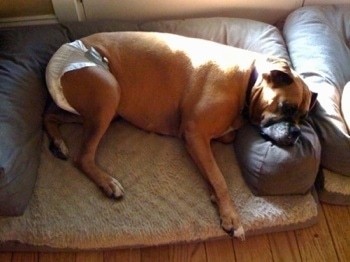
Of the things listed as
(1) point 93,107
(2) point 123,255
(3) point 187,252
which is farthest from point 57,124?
(3) point 187,252

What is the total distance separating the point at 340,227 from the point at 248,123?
1.86ft

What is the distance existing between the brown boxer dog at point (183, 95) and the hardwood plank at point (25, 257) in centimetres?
36

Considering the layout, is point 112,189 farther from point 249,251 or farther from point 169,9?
point 169,9

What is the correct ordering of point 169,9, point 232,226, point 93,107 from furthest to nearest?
point 169,9, point 93,107, point 232,226

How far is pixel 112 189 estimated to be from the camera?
6.23 ft

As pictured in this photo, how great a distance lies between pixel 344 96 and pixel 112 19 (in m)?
1.19

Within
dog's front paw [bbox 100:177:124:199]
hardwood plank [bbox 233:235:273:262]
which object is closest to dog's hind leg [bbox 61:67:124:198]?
dog's front paw [bbox 100:177:124:199]

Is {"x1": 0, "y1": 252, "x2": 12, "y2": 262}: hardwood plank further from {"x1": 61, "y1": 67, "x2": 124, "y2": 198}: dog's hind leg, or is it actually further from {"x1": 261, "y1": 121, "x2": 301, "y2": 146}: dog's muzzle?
{"x1": 261, "y1": 121, "x2": 301, "y2": 146}: dog's muzzle

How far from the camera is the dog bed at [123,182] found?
181 cm

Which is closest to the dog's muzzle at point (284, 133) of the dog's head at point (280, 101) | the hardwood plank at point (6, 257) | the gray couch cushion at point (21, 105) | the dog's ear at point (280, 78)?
the dog's head at point (280, 101)

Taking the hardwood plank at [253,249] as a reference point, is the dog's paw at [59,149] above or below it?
above

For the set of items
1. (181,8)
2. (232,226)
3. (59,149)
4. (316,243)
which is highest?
(181,8)

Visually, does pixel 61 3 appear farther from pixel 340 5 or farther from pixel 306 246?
pixel 306 246

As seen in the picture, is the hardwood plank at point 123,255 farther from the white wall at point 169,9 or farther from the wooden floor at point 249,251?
the white wall at point 169,9
